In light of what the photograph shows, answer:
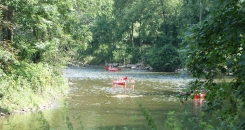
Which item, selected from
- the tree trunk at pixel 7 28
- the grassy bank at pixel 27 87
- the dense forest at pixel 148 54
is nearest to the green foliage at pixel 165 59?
the dense forest at pixel 148 54

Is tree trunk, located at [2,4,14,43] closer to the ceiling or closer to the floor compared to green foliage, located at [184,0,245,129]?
closer to the ceiling

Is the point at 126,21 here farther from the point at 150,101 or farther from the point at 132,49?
the point at 150,101

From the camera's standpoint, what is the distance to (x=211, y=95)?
4648 millimetres

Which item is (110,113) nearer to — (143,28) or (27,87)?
(27,87)

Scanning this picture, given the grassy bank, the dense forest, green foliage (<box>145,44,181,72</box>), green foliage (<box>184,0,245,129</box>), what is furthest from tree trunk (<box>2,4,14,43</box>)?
green foliage (<box>145,44,181,72</box>)

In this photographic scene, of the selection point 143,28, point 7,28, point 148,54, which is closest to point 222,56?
point 7,28

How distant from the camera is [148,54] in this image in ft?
177

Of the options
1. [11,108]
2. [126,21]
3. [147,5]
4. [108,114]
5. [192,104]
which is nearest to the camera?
[11,108]

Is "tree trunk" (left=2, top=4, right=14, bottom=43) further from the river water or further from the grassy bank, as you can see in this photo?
the river water

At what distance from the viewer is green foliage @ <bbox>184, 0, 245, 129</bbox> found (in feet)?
13.1

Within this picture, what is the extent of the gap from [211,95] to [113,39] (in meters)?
64.3

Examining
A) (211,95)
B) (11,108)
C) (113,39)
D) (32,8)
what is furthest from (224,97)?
(113,39)

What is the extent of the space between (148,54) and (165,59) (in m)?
5.48

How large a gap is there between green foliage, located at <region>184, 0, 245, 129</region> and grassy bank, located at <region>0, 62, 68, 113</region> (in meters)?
8.08
